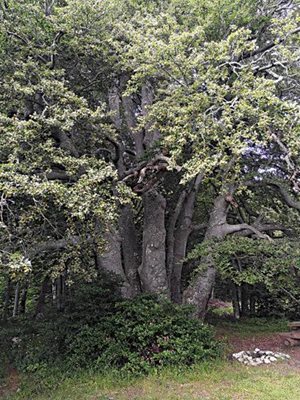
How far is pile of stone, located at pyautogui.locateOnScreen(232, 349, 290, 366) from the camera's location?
728 centimetres

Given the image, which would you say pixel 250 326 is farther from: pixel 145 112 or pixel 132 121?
pixel 145 112

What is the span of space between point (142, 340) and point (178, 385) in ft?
3.66

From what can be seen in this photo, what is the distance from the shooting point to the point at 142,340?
693 cm

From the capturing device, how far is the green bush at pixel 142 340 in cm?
679

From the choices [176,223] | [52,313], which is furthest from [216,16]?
[52,313]

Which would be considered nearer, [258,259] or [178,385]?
[178,385]

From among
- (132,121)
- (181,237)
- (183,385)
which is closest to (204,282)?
(181,237)

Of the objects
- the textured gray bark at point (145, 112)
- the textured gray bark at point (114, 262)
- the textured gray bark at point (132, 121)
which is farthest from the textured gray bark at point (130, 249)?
the textured gray bark at point (145, 112)

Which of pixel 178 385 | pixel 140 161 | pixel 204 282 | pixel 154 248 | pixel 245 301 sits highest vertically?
pixel 140 161

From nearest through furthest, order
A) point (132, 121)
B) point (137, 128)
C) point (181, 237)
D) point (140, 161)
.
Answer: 1. point (137, 128)
2. point (140, 161)
3. point (181, 237)
4. point (132, 121)

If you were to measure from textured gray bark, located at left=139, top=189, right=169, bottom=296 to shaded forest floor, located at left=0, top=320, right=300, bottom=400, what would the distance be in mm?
2107

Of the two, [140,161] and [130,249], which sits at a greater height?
[140,161]

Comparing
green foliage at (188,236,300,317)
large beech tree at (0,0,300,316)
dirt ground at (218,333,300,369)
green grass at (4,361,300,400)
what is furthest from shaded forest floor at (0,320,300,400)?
large beech tree at (0,0,300,316)

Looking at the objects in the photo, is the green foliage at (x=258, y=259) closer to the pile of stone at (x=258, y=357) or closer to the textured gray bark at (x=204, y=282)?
the textured gray bark at (x=204, y=282)
